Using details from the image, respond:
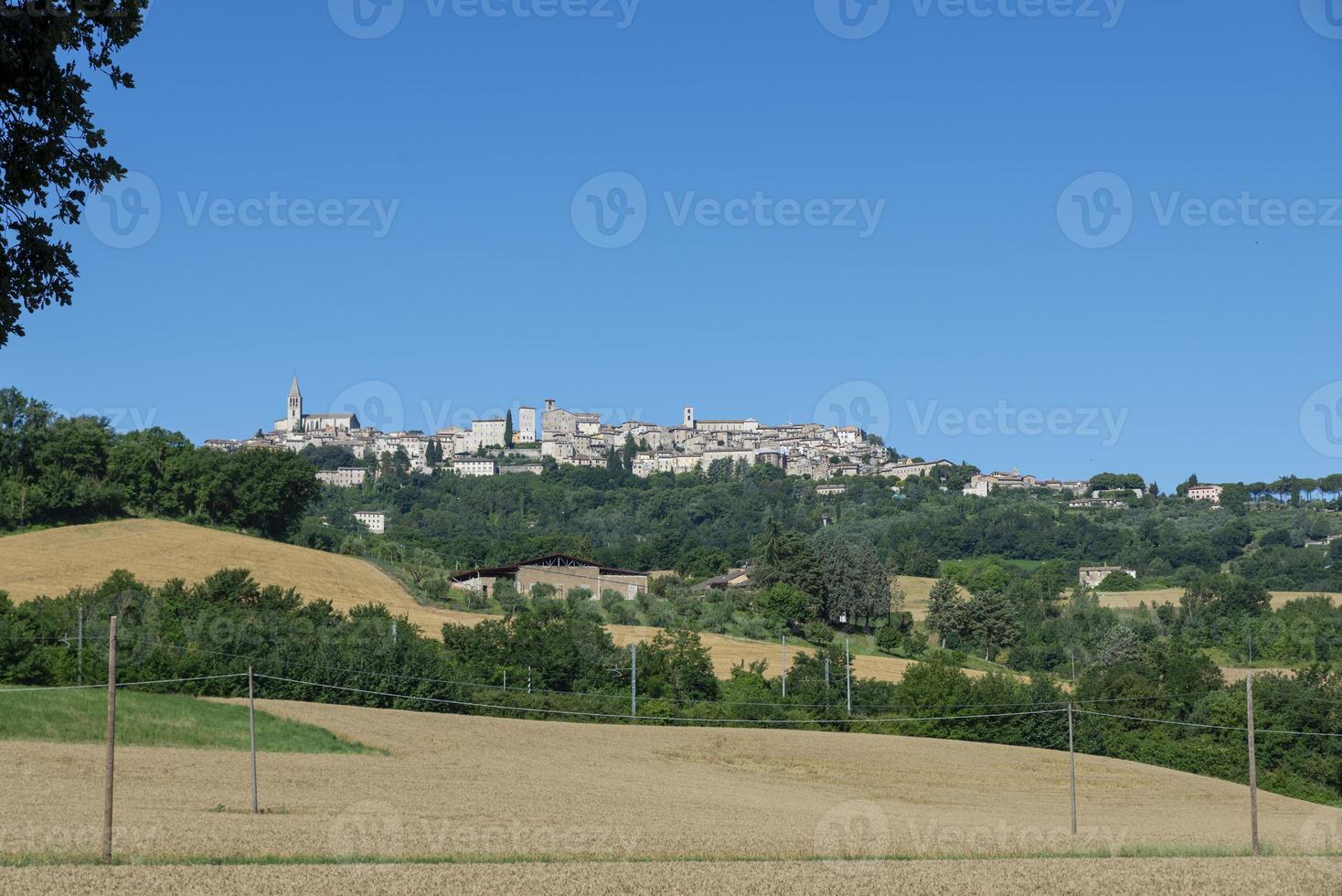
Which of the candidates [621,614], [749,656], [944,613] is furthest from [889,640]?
[749,656]

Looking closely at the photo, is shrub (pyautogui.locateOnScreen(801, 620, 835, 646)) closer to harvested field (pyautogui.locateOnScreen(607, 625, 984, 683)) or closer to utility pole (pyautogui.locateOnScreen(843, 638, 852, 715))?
harvested field (pyautogui.locateOnScreen(607, 625, 984, 683))

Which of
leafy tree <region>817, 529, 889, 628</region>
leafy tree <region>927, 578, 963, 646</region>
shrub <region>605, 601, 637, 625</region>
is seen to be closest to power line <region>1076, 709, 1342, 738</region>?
shrub <region>605, 601, 637, 625</region>

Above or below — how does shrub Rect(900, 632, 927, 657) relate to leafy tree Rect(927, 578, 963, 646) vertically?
below

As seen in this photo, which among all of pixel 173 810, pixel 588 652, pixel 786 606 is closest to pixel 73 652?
pixel 588 652

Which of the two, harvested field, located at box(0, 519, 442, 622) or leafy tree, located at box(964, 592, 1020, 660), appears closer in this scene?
harvested field, located at box(0, 519, 442, 622)

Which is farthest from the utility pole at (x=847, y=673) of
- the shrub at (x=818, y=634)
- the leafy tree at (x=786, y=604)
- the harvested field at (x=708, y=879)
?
the harvested field at (x=708, y=879)

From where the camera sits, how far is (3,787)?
34719mm

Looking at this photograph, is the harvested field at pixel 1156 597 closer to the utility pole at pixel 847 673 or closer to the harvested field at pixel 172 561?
the utility pole at pixel 847 673

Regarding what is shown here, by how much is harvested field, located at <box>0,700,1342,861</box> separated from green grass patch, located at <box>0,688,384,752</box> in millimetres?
1614

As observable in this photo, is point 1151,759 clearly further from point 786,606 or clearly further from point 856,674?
point 786,606

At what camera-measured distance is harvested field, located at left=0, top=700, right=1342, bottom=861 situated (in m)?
27.0

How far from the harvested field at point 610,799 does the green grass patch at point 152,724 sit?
5.29 ft

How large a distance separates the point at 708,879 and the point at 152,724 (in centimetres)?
3239

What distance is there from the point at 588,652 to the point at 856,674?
→ 1511 centimetres
